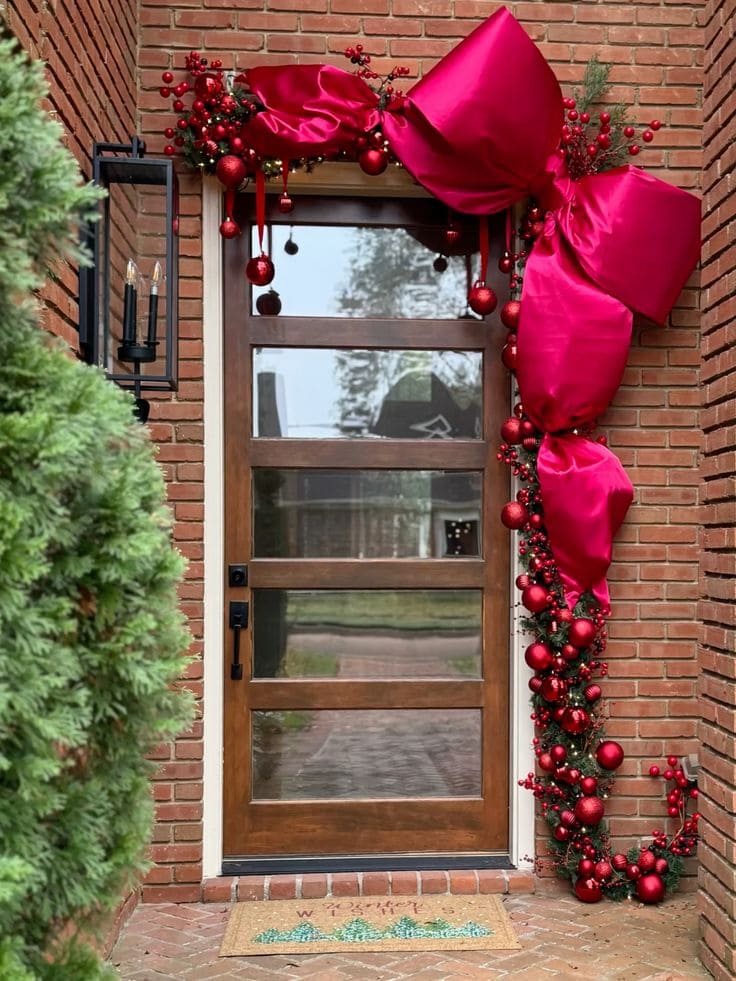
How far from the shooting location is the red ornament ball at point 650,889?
3.16m

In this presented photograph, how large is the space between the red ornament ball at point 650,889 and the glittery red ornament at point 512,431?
1589 millimetres

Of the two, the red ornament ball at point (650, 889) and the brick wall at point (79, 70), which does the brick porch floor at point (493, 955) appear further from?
the brick wall at point (79, 70)

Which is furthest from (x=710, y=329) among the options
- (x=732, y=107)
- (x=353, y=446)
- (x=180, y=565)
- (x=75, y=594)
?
(x=75, y=594)

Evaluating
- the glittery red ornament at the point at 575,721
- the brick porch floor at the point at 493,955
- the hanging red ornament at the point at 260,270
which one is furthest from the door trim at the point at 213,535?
the glittery red ornament at the point at 575,721

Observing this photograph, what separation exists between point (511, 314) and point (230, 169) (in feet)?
3.58

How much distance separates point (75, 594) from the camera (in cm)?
142

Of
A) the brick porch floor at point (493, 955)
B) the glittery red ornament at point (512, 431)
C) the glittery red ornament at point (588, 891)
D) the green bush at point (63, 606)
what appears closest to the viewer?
the green bush at point (63, 606)

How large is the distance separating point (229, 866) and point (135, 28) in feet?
9.77

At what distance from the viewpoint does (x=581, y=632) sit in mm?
3146

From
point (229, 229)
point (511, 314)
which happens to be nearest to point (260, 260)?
point (229, 229)

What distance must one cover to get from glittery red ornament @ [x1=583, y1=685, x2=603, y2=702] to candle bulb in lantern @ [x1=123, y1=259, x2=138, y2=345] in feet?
6.42

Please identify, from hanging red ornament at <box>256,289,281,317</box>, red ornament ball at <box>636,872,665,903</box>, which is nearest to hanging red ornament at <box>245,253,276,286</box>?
hanging red ornament at <box>256,289,281,317</box>

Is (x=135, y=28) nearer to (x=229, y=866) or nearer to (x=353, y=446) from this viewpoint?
(x=353, y=446)

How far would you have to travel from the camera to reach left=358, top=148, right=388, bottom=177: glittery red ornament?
3.15m
